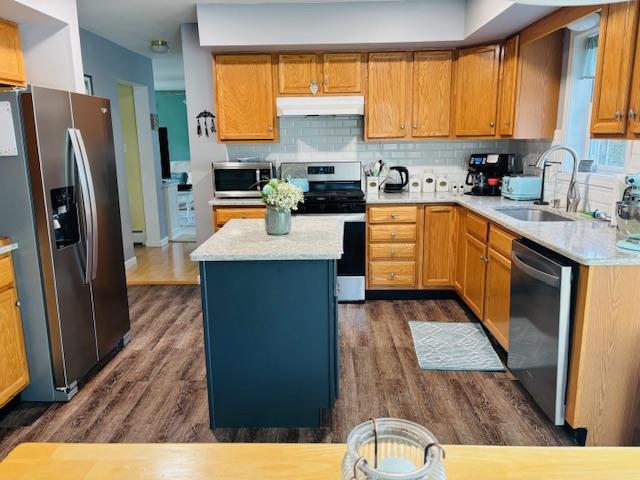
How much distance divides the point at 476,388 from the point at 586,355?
78 centimetres

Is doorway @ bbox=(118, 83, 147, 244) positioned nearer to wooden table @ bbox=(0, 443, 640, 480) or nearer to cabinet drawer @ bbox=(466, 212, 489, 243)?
cabinet drawer @ bbox=(466, 212, 489, 243)

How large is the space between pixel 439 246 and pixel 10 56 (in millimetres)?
3466

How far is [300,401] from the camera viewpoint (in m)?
2.32

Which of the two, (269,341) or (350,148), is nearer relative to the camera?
(269,341)

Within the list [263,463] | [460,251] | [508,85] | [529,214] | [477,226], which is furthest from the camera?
[460,251]

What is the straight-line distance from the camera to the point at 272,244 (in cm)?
229

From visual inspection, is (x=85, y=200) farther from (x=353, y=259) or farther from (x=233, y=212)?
(x=353, y=259)

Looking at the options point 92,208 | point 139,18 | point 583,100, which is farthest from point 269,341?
point 139,18

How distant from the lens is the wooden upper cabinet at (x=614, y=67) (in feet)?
7.32

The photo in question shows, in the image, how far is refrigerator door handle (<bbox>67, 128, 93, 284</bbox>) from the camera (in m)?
2.60

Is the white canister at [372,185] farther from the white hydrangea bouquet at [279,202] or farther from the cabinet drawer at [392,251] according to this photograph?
the white hydrangea bouquet at [279,202]

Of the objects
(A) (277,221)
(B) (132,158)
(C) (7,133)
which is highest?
(C) (7,133)

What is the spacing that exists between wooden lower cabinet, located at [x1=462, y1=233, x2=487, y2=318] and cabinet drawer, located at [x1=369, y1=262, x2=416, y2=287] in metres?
0.50

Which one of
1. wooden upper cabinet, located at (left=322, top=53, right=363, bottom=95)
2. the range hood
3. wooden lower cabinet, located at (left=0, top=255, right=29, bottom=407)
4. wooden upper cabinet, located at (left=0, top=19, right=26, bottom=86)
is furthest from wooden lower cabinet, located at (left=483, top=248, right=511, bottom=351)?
wooden upper cabinet, located at (left=0, top=19, right=26, bottom=86)
